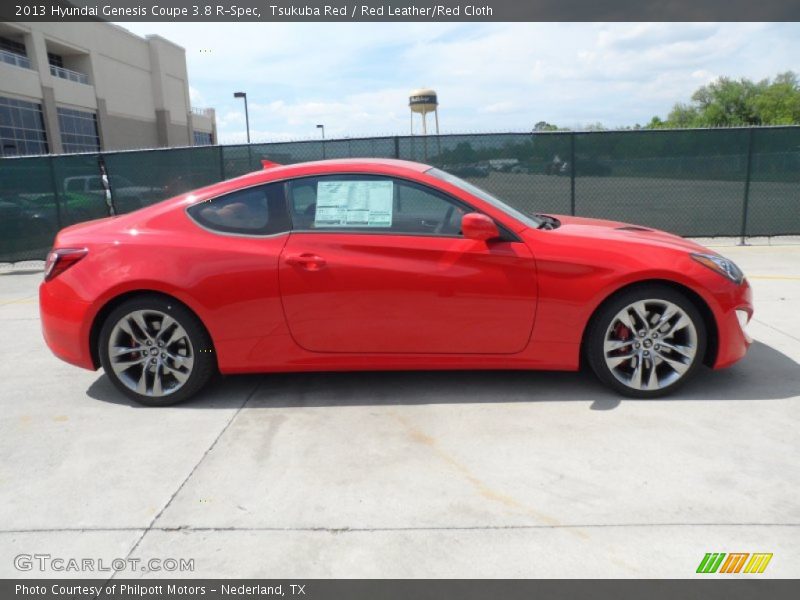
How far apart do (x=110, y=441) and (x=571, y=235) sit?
3.04m

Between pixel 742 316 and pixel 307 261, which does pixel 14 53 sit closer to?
pixel 307 261

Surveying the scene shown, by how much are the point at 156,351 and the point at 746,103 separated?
60487 millimetres

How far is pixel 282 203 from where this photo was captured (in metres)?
4.02

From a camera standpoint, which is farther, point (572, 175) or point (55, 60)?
point (55, 60)

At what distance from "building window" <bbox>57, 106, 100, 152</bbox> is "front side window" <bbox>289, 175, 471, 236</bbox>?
43.6 meters

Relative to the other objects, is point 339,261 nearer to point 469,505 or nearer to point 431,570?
point 469,505

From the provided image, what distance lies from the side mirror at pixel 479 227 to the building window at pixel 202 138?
213 feet

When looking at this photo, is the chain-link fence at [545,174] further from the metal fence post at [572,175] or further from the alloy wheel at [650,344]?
the alloy wheel at [650,344]

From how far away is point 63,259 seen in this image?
409 cm

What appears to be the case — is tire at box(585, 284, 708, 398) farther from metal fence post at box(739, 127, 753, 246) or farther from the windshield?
metal fence post at box(739, 127, 753, 246)

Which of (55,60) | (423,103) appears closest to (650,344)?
(423,103)

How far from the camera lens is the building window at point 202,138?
214 ft
